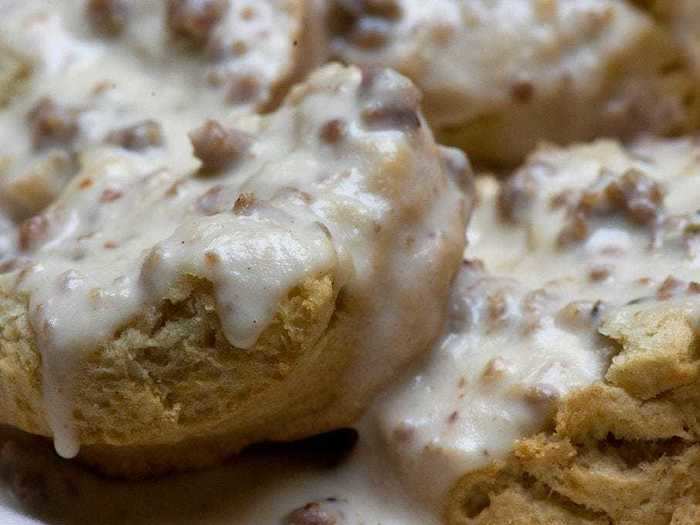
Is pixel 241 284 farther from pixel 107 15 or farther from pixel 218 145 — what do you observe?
pixel 107 15

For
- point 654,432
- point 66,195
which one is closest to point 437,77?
point 66,195

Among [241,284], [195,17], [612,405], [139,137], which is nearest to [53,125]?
[139,137]

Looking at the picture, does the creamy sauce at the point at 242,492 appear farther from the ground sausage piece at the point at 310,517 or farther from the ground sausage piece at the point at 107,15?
the ground sausage piece at the point at 107,15

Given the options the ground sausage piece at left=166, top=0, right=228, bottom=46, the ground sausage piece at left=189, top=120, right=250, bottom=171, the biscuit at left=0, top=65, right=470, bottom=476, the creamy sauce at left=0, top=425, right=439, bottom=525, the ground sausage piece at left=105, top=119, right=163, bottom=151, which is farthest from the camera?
the ground sausage piece at left=166, top=0, right=228, bottom=46

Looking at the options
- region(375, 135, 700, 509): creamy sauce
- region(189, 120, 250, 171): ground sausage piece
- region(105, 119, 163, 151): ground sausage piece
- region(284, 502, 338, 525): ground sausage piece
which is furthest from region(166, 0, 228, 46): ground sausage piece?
region(284, 502, 338, 525): ground sausage piece

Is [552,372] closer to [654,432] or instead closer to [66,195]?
[654,432]

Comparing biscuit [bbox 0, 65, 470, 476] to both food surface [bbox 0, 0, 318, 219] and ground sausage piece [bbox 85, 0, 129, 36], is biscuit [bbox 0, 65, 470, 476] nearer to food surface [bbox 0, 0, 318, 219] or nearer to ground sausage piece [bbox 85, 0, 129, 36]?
food surface [bbox 0, 0, 318, 219]

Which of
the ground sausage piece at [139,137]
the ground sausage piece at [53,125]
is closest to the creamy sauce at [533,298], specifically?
the ground sausage piece at [139,137]
